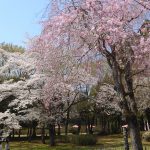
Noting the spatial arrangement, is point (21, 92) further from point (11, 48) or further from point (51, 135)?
point (11, 48)

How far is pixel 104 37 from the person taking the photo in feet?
37.9

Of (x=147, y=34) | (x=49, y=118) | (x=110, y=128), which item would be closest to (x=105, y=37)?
(x=147, y=34)

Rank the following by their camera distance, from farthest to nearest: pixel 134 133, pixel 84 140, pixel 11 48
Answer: pixel 11 48 < pixel 84 140 < pixel 134 133

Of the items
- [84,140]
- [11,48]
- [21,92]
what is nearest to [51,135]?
[84,140]

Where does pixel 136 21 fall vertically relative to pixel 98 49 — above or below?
above

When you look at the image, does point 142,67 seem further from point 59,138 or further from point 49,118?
point 59,138

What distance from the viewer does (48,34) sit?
12430 mm

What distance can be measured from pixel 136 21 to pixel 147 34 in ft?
2.83

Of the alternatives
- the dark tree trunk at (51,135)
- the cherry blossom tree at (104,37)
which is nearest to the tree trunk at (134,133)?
the cherry blossom tree at (104,37)

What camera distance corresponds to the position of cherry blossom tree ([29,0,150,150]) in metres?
11.4

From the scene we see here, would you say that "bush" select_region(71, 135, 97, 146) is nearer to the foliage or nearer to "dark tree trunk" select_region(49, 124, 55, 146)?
"dark tree trunk" select_region(49, 124, 55, 146)

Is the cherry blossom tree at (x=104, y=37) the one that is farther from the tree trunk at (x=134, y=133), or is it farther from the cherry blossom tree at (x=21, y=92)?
the cherry blossom tree at (x=21, y=92)

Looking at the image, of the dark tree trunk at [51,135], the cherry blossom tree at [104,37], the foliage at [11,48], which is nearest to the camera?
the cherry blossom tree at [104,37]

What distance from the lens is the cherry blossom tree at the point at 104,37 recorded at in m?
11.4
